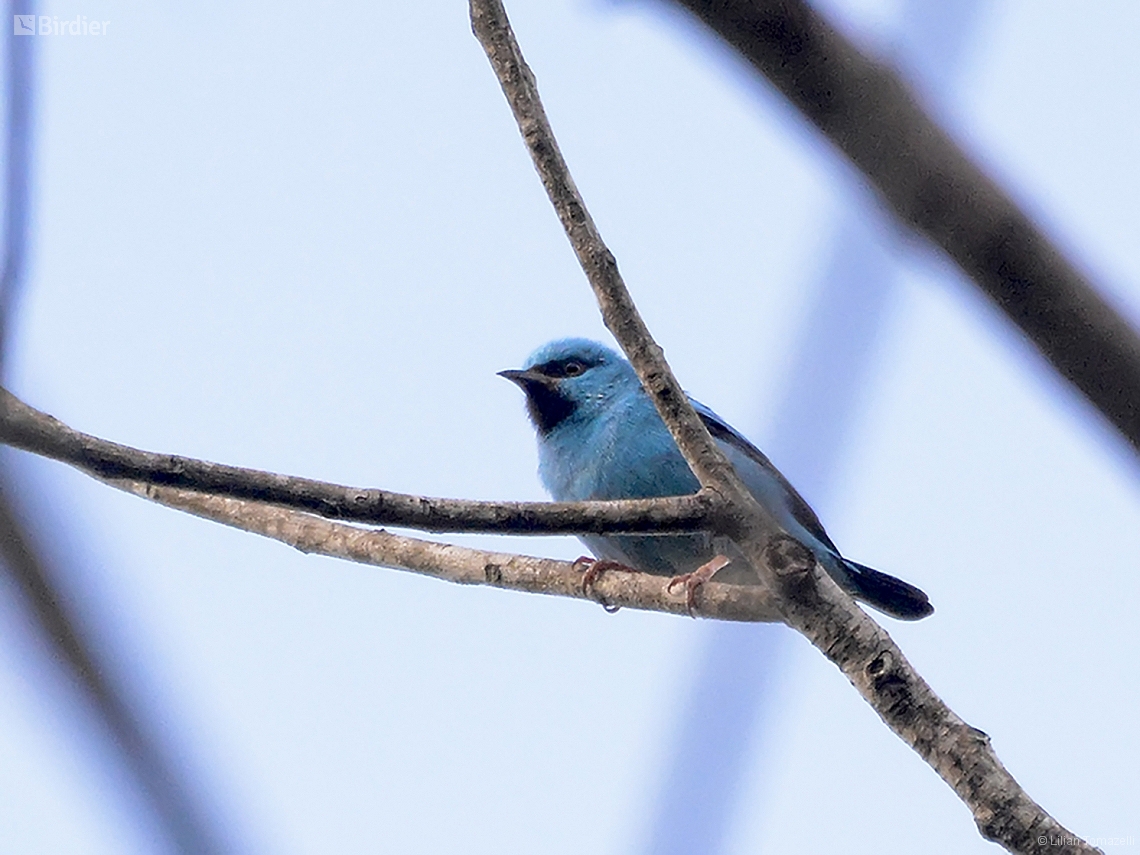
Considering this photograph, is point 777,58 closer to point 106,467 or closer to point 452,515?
point 452,515

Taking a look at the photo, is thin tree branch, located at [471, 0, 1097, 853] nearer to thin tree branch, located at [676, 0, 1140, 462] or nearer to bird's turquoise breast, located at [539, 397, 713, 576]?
thin tree branch, located at [676, 0, 1140, 462]

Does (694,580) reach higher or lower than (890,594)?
lower

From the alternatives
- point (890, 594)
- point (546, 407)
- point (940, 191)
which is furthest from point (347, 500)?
point (546, 407)

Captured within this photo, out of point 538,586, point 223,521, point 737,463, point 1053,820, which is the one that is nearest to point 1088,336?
point 1053,820

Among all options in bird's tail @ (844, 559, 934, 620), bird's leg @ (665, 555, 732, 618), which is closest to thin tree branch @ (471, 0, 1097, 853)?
bird's leg @ (665, 555, 732, 618)

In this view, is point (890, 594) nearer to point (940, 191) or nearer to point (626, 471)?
point (626, 471)

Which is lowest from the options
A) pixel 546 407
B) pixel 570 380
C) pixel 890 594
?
pixel 890 594

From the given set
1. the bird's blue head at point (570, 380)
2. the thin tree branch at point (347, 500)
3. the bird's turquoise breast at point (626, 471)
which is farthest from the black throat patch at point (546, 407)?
the thin tree branch at point (347, 500)

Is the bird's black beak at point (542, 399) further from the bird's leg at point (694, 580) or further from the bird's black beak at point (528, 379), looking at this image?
the bird's leg at point (694, 580)
